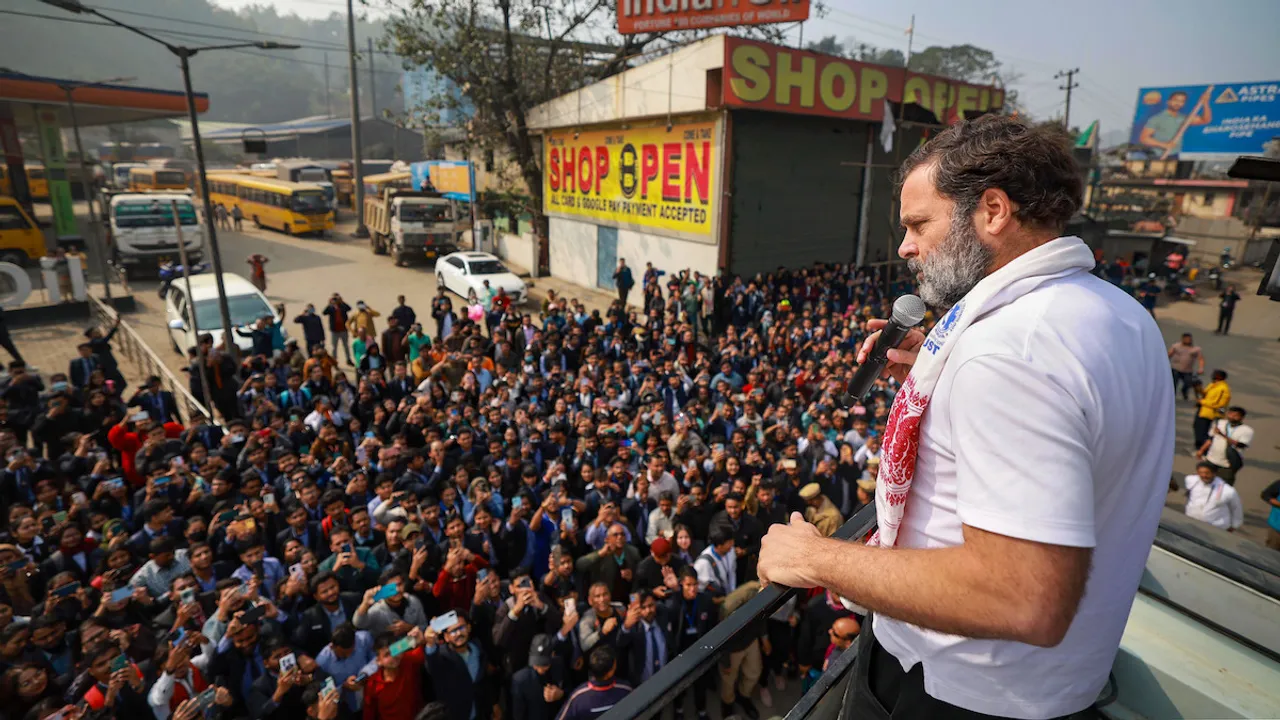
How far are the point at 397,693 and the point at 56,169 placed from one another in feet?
102

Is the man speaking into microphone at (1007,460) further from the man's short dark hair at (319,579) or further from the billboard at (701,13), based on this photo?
the billboard at (701,13)

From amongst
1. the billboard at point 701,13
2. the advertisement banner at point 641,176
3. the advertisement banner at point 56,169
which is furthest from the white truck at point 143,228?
the billboard at point 701,13

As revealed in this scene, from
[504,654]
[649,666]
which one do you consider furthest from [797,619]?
[504,654]

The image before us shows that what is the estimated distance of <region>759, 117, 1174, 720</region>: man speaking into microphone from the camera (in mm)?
833

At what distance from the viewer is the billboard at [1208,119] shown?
31.7 m

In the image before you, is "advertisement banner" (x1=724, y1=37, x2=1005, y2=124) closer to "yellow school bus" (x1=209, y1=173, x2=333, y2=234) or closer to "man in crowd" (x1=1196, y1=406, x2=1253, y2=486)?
"man in crowd" (x1=1196, y1=406, x2=1253, y2=486)

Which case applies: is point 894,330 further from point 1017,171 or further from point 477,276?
point 477,276

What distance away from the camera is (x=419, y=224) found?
2470 cm

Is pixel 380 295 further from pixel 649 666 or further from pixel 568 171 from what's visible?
pixel 649 666

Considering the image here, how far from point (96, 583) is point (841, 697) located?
616cm

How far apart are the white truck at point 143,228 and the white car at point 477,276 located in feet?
29.3

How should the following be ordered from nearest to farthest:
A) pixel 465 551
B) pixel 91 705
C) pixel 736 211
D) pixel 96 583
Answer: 1. pixel 91 705
2. pixel 96 583
3. pixel 465 551
4. pixel 736 211

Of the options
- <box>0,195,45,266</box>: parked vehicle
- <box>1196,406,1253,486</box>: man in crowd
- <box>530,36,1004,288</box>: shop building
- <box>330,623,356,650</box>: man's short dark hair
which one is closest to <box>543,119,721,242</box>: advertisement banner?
<box>530,36,1004,288</box>: shop building

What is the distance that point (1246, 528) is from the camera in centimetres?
830
